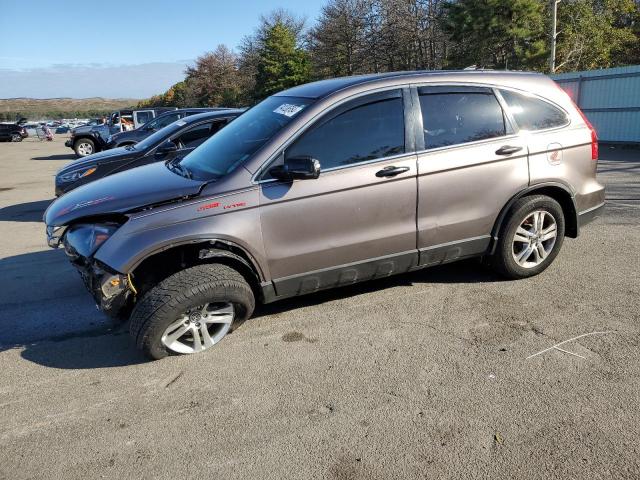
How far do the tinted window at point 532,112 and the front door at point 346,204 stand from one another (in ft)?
3.75

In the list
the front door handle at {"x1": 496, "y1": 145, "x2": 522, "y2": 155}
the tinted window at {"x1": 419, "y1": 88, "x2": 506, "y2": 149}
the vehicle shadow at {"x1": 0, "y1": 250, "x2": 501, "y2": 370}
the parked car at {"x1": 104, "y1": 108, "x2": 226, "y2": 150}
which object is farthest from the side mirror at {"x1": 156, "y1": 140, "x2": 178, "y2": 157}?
the front door handle at {"x1": 496, "y1": 145, "x2": 522, "y2": 155}

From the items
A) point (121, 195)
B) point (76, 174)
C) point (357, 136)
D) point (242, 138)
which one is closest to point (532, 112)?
point (357, 136)

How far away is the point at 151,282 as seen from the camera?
3.57 meters

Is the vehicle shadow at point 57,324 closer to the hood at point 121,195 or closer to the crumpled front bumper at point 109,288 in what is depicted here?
the crumpled front bumper at point 109,288

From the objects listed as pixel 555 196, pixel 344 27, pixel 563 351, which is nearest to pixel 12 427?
pixel 563 351

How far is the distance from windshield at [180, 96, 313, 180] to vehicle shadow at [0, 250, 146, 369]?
144 cm

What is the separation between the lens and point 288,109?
4027mm

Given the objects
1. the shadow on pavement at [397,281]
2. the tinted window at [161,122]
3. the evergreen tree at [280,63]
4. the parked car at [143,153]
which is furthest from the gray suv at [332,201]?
the evergreen tree at [280,63]

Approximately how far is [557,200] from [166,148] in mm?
5479

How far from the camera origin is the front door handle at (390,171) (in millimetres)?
3859

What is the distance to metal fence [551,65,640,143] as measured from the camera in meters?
14.8

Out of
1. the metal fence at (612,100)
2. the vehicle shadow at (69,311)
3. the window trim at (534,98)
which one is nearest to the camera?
the vehicle shadow at (69,311)

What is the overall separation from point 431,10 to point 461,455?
41.9m

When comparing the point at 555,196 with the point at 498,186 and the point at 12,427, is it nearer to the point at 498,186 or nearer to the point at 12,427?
the point at 498,186
